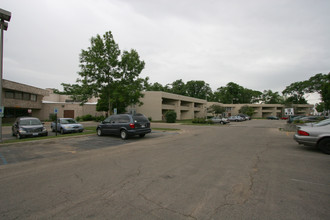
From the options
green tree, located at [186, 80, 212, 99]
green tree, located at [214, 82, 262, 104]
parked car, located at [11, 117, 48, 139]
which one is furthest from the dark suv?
green tree, located at [214, 82, 262, 104]

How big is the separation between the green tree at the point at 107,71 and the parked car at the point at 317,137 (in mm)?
14740

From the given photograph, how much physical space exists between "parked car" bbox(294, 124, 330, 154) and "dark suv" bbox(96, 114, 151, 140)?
9275 mm

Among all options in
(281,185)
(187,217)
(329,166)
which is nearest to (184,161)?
(281,185)

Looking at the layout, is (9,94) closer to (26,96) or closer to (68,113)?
(26,96)

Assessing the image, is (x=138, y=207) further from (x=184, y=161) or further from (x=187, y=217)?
(x=184, y=161)

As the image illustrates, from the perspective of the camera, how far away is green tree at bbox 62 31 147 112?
1777 centimetres

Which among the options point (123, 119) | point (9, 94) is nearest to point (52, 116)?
point (9, 94)

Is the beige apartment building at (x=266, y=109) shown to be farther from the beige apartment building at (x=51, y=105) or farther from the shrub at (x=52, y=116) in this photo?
the shrub at (x=52, y=116)

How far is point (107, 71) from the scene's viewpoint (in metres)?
18.3

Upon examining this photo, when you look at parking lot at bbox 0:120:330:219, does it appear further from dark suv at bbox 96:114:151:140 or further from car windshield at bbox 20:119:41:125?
car windshield at bbox 20:119:41:125

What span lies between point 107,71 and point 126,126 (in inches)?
331

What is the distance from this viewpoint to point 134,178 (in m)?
4.76

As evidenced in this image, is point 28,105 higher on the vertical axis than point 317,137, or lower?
higher

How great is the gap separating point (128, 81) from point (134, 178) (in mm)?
15578
